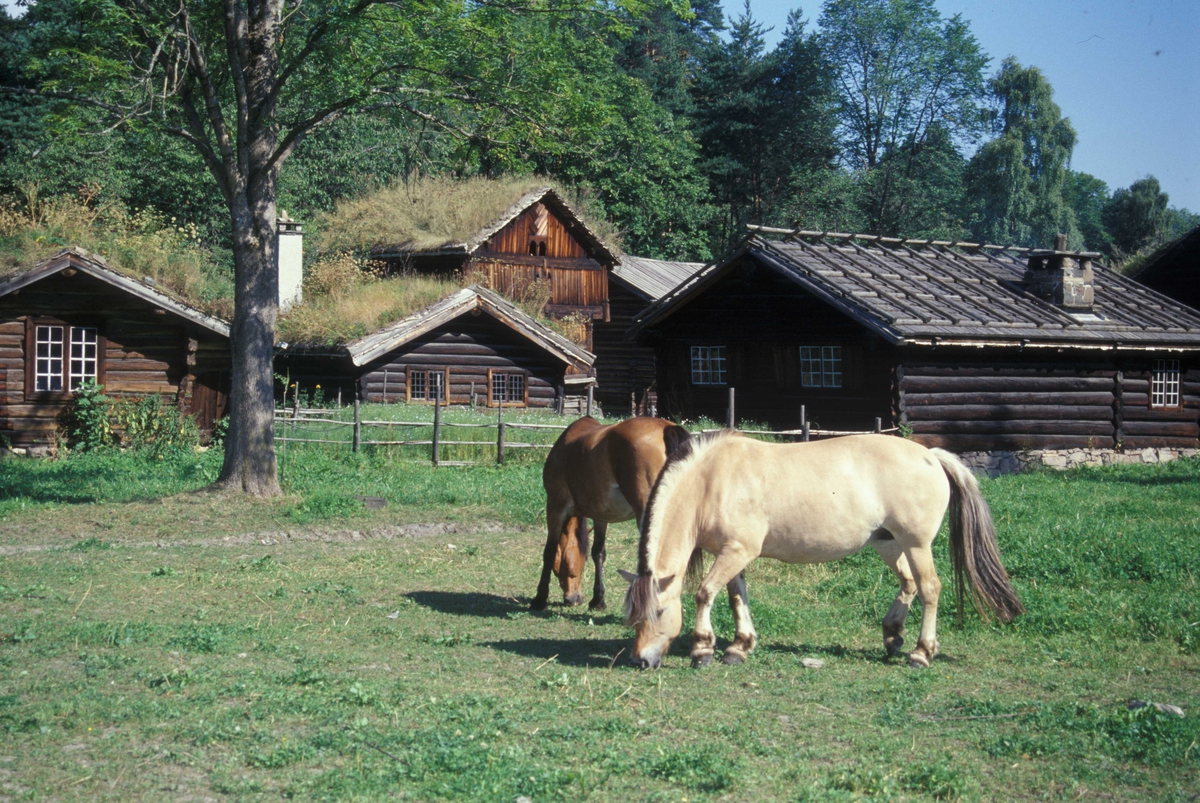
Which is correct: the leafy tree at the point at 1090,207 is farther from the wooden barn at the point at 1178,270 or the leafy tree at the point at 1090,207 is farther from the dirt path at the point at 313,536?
the dirt path at the point at 313,536

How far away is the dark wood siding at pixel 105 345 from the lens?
21750 millimetres

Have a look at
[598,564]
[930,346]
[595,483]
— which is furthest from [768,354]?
[595,483]

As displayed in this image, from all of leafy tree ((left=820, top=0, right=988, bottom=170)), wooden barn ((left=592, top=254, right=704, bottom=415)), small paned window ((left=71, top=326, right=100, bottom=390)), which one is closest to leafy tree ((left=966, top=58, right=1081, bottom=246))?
leafy tree ((left=820, top=0, right=988, bottom=170))

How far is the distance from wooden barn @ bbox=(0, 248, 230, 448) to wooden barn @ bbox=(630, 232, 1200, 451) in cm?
1106

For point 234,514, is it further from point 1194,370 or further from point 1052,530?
point 1194,370

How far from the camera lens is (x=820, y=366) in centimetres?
2428

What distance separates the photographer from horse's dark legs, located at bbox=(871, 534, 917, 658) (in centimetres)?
775

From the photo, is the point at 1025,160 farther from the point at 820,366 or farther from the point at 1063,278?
the point at 820,366

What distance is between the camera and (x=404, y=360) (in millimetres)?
29531

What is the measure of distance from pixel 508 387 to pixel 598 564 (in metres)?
21.9

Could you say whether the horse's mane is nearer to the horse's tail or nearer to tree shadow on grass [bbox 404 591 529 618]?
the horse's tail

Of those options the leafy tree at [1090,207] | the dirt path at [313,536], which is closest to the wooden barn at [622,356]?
the dirt path at [313,536]

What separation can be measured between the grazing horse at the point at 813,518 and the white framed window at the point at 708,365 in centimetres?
1849

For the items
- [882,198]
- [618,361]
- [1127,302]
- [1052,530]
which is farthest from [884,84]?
[1052,530]
